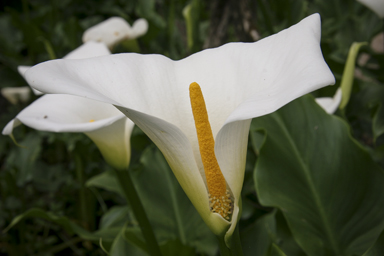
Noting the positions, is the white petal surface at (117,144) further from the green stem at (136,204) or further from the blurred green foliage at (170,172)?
the blurred green foliage at (170,172)

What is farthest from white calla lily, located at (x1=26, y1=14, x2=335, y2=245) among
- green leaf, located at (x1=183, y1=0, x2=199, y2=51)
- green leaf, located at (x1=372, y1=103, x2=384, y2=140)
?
green leaf, located at (x1=183, y1=0, x2=199, y2=51)

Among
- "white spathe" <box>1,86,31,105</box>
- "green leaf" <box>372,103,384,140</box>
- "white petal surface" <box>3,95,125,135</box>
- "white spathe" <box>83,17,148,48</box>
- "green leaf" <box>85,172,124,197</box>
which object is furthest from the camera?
"white spathe" <box>1,86,31,105</box>

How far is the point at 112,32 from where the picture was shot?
3.63 ft

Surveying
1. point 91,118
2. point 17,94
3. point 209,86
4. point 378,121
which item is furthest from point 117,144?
point 17,94

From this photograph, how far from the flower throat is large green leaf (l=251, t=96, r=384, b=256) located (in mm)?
241

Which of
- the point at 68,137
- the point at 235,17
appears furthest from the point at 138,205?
the point at 235,17

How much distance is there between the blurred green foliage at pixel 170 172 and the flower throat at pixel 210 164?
166 mm

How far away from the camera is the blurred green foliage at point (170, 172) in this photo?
0.65m

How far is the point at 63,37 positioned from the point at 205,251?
1145mm

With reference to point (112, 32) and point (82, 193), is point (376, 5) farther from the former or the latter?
point (82, 193)

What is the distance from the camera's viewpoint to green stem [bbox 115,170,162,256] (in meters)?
0.58

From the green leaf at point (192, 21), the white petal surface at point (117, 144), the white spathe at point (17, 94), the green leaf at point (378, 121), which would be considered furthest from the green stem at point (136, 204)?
the white spathe at point (17, 94)

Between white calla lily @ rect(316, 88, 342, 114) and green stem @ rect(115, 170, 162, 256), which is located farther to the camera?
white calla lily @ rect(316, 88, 342, 114)

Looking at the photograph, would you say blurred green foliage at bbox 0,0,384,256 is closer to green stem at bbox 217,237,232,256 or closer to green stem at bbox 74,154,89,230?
green stem at bbox 74,154,89,230
